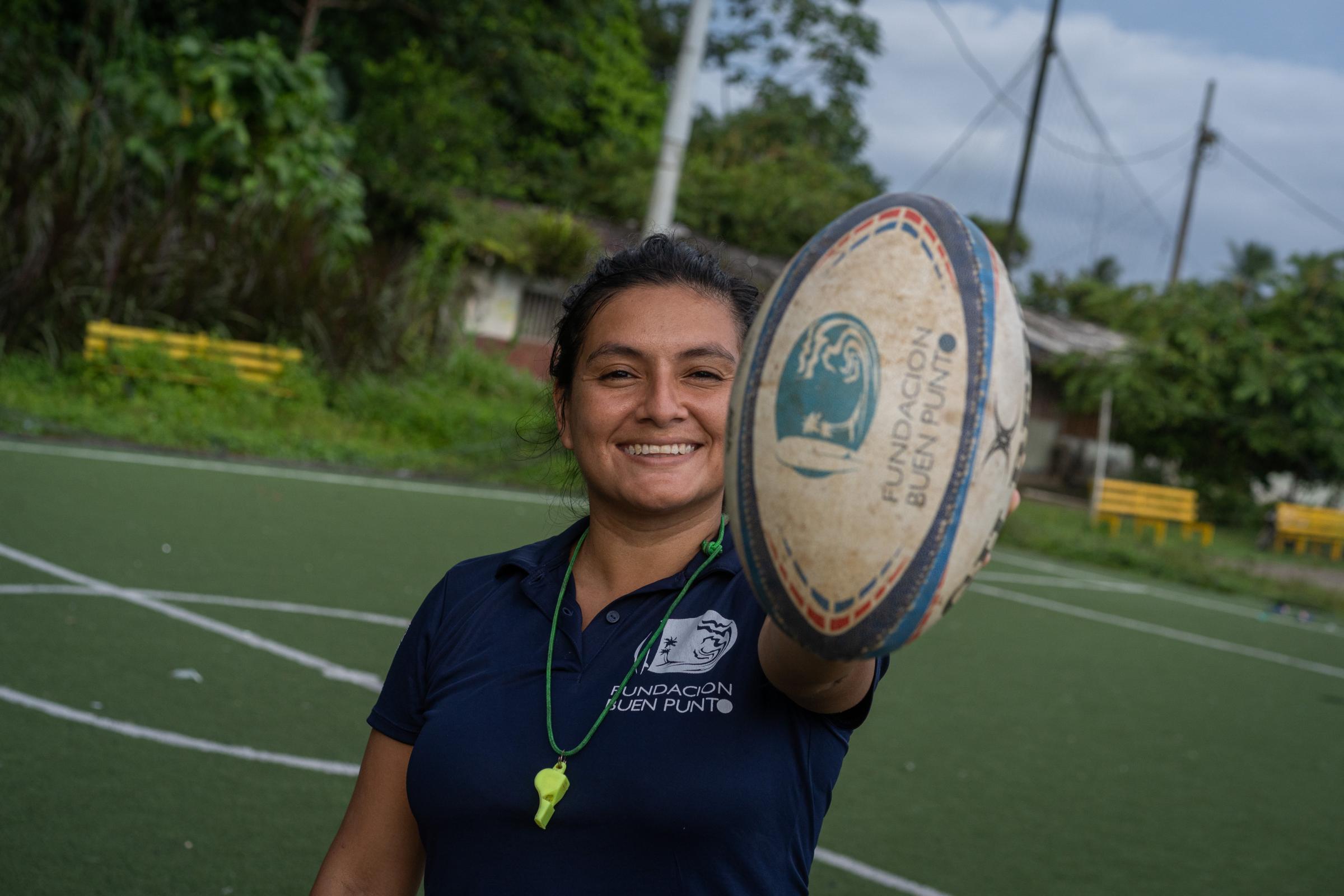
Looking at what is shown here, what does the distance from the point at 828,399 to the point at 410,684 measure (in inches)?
34.8

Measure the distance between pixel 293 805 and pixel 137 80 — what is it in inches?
452

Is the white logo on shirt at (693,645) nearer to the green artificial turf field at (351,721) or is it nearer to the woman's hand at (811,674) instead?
the woman's hand at (811,674)

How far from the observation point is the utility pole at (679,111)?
420 inches

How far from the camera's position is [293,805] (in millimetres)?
3742

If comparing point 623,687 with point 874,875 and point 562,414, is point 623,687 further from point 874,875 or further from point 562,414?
point 874,875

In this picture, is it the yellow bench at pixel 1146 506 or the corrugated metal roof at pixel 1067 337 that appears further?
the corrugated metal roof at pixel 1067 337

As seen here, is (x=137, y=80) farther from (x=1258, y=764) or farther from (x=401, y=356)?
(x=1258, y=764)

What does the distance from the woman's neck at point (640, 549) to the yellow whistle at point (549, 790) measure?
11.4 inches

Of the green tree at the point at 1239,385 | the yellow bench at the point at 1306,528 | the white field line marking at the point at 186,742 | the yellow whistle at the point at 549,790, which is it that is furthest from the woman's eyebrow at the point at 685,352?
the green tree at the point at 1239,385

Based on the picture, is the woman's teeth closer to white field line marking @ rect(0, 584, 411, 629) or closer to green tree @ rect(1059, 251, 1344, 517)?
white field line marking @ rect(0, 584, 411, 629)

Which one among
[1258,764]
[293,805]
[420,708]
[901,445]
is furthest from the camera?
[1258,764]

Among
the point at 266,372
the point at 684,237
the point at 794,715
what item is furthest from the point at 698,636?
the point at 266,372

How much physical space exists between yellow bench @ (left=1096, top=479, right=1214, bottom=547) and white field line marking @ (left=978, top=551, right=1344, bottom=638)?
3755mm

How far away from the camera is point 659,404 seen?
1.61 metres
